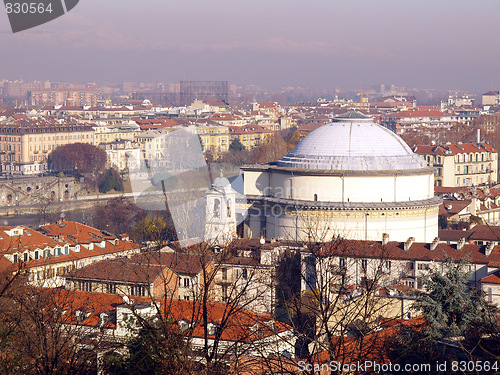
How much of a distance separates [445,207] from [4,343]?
1856 cm

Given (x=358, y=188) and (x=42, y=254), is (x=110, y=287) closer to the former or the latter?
(x=42, y=254)

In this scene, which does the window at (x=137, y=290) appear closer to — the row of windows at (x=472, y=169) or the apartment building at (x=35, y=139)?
the row of windows at (x=472, y=169)

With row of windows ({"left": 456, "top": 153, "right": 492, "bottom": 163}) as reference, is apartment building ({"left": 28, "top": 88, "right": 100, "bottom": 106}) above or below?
below

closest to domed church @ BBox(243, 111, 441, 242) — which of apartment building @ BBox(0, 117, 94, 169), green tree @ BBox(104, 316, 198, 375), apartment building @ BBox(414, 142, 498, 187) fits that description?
green tree @ BBox(104, 316, 198, 375)

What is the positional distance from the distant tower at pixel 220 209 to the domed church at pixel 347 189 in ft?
3.06

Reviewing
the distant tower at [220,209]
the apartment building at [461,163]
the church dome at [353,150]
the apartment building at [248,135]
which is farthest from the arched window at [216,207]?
the apartment building at [248,135]

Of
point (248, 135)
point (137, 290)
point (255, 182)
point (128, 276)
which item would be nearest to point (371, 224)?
point (255, 182)

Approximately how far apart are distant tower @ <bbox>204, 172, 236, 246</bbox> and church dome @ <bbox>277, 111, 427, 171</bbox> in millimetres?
1529

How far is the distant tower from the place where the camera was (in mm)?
20078

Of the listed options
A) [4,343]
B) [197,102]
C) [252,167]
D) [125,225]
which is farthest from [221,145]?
[4,343]

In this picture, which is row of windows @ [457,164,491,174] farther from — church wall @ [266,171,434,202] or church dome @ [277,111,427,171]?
church wall @ [266,171,434,202]

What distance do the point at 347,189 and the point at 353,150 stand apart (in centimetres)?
96

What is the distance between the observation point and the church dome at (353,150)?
20.2 meters

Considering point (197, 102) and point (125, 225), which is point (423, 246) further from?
point (197, 102)
